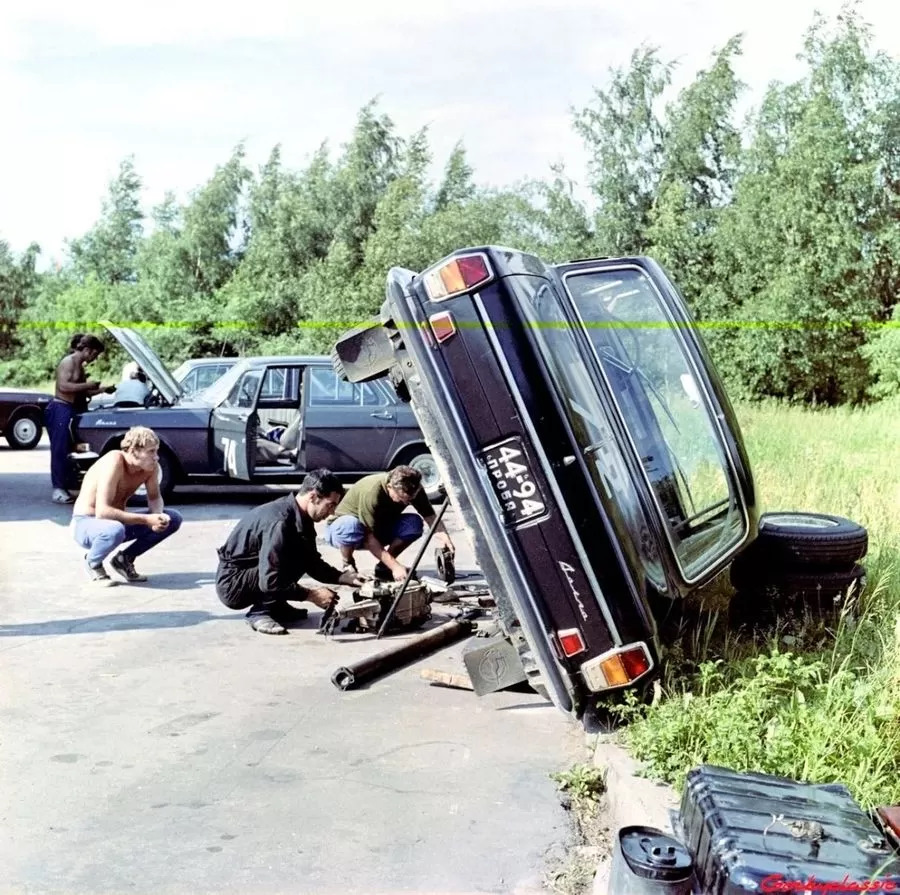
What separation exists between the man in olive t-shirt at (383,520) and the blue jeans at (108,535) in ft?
4.68

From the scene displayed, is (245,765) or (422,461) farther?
(422,461)

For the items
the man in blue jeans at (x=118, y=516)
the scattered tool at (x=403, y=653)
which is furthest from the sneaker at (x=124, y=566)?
the scattered tool at (x=403, y=653)

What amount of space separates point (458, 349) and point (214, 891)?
7.72ft

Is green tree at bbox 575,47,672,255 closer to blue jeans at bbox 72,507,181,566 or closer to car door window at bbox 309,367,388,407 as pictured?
car door window at bbox 309,367,388,407

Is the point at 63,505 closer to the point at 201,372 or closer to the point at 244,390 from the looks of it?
the point at 244,390

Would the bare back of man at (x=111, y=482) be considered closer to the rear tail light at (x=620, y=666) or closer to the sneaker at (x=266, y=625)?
the sneaker at (x=266, y=625)

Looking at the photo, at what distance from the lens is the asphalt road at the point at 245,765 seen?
369 cm

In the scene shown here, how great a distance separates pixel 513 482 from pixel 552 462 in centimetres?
20

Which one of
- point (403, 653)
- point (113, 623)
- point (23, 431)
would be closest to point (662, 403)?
point (403, 653)

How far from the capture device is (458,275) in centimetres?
464

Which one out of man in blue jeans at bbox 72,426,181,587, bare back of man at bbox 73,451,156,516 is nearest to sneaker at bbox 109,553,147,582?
man in blue jeans at bbox 72,426,181,587

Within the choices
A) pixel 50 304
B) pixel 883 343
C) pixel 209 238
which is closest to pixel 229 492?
pixel 50 304

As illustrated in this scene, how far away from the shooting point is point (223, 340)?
1195cm

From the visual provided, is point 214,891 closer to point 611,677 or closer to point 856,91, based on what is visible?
point 611,677
